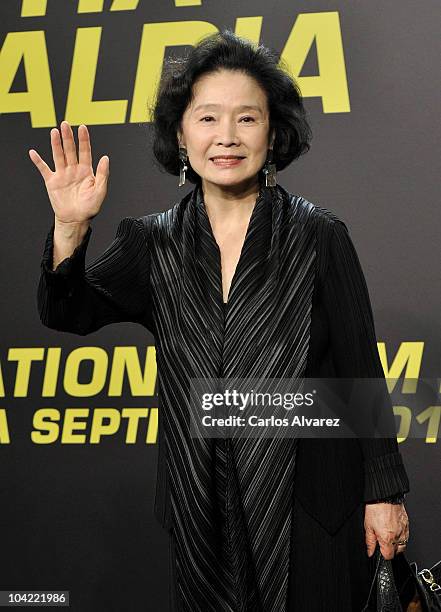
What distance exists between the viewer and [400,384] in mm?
2943

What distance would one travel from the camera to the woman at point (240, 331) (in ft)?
6.11

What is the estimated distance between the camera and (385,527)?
1896 mm

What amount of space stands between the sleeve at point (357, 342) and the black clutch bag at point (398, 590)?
155 millimetres

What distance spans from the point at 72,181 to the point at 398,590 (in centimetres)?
102

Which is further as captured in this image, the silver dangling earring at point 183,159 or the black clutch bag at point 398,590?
the silver dangling earring at point 183,159

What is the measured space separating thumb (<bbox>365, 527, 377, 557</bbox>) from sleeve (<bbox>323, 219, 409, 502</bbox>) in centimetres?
7

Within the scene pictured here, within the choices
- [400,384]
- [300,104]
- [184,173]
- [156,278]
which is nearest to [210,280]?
[156,278]

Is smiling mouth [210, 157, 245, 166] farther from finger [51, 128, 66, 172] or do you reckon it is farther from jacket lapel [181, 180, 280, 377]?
finger [51, 128, 66, 172]

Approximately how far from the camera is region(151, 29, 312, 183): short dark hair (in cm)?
199

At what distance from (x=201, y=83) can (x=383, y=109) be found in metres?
1.09

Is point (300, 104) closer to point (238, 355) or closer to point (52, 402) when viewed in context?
point (238, 355)

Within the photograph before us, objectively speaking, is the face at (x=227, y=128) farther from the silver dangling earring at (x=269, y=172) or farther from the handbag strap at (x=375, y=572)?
the handbag strap at (x=375, y=572)

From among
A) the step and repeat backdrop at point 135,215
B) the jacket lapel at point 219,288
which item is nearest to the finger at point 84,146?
the jacket lapel at point 219,288

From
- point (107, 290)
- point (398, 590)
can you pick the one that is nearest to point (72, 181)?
point (107, 290)
